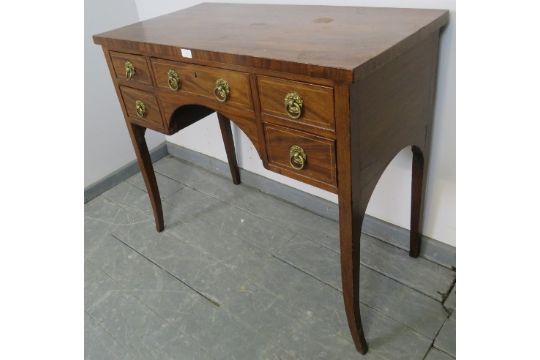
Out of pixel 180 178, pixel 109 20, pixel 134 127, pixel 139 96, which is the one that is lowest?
pixel 180 178

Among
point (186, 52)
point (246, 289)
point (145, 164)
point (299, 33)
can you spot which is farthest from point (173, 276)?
point (299, 33)

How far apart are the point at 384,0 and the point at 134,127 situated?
0.97 metres

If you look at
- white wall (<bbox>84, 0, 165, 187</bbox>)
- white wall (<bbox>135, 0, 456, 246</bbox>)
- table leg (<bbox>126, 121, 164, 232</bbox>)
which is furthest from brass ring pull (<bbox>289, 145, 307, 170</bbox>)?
white wall (<bbox>84, 0, 165, 187</bbox>)

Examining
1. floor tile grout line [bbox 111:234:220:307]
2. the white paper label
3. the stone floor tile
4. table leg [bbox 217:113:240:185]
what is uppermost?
the white paper label

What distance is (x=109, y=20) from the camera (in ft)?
6.70

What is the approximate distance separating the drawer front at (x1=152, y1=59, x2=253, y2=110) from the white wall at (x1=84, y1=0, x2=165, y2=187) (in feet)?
2.94

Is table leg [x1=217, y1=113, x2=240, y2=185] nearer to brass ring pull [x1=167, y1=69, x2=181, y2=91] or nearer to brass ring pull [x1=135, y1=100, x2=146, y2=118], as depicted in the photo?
brass ring pull [x1=135, y1=100, x2=146, y2=118]

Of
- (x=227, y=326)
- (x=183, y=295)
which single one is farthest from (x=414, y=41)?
(x=183, y=295)

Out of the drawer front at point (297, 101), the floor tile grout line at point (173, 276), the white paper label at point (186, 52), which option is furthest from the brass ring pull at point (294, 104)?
the floor tile grout line at point (173, 276)

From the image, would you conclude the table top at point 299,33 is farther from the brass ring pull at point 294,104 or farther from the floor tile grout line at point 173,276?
the floor tile grout line at point 173,276

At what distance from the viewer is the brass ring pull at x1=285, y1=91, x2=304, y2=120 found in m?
0.96

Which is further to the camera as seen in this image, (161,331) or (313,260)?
(313,260)

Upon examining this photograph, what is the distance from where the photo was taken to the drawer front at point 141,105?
143 centimetres

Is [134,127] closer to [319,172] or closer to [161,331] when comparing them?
[161,331]
